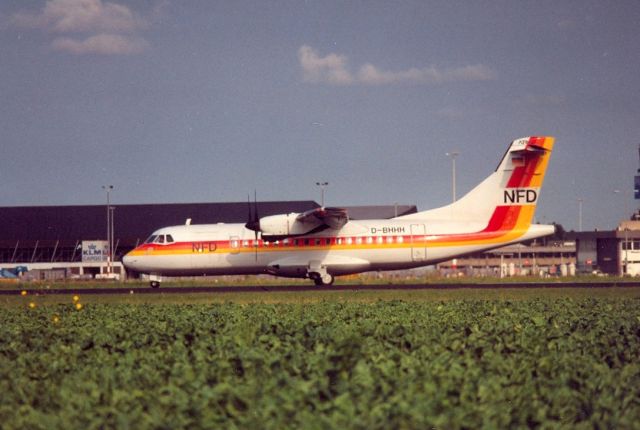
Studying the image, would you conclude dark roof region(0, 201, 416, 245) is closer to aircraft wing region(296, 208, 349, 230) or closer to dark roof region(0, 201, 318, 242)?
dark roof region(0, 201, 318, 242)

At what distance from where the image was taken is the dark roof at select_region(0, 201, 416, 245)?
102 meters

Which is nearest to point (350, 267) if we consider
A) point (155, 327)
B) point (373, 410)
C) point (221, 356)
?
point (155, 327)

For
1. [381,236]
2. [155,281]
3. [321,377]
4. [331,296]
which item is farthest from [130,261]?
[321,377]

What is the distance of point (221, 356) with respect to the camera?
1117 centimetres

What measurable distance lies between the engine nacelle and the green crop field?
29943 mm

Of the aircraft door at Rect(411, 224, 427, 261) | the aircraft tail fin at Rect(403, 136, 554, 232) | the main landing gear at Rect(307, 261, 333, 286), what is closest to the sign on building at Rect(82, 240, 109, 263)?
the main landing gear at Rect(307, 261, 333, 286)

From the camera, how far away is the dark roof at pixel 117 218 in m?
102

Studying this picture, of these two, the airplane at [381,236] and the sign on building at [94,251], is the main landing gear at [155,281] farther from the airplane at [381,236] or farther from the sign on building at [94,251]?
the sign on building at [94,251]

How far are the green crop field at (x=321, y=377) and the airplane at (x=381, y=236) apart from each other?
30379 millimetres

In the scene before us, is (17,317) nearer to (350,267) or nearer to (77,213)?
(350,267)

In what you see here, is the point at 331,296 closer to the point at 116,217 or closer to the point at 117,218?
the point at 117,218

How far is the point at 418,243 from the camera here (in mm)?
46375

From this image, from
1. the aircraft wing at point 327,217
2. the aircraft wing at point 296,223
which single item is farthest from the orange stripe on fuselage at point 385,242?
the aircraft wing at point 327,217

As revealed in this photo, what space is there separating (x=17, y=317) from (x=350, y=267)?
28.9 meters
